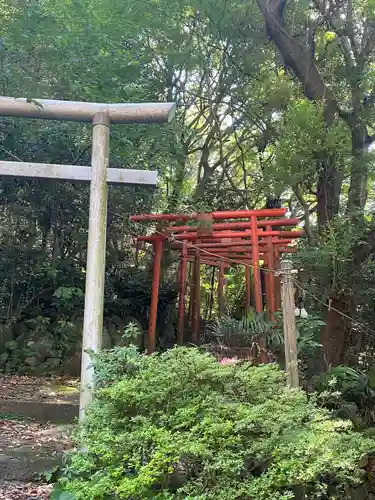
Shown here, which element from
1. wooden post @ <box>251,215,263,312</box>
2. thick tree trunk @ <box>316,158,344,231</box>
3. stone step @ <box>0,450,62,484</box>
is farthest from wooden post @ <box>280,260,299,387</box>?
thick tree trunk @ <box>316,158,344,231</box>

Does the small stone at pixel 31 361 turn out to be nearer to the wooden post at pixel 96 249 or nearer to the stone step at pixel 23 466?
the stone step at pixel 23 466

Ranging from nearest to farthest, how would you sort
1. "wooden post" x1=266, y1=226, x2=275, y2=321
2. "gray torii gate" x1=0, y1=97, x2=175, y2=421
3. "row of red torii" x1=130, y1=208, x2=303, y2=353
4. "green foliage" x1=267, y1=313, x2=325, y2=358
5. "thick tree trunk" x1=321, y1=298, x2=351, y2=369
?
"gray torii gate" x1=0, y1=97, x2=175, y2=421, "green foliage" x1=267, y1=313, x2=325, y2=358, "thick tree trunk" x1=321, y1=298, x2=351, y2=369, "row of red torii" x1=130, y1=208, x2=303, y2=353, "wooden post" x1=266, y1=226, x2=275, y2=321

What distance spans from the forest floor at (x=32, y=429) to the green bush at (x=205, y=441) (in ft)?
2.47

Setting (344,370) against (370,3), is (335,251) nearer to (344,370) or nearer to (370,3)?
(344,370)

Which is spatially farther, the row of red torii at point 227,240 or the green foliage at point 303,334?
the row of red torii at point 227,240

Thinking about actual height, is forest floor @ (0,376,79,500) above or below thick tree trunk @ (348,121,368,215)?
below

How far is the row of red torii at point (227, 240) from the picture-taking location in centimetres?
646

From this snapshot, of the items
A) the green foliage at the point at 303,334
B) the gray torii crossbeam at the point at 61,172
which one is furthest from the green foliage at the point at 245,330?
the gray torii crossbeam at the point at 61,172

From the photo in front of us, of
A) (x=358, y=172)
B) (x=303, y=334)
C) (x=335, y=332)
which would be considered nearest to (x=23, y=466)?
(x=303, y=334)

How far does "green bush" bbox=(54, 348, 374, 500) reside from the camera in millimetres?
2227

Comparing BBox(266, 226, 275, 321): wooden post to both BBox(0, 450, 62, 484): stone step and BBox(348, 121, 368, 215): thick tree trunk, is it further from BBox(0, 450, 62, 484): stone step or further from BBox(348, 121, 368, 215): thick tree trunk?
BBox(0, 450, 62, 484): stone step

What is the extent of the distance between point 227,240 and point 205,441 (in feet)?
16.9

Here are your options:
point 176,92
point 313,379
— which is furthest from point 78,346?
point 176,92

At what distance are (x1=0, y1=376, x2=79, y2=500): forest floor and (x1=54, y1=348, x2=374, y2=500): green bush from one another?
75 cm
